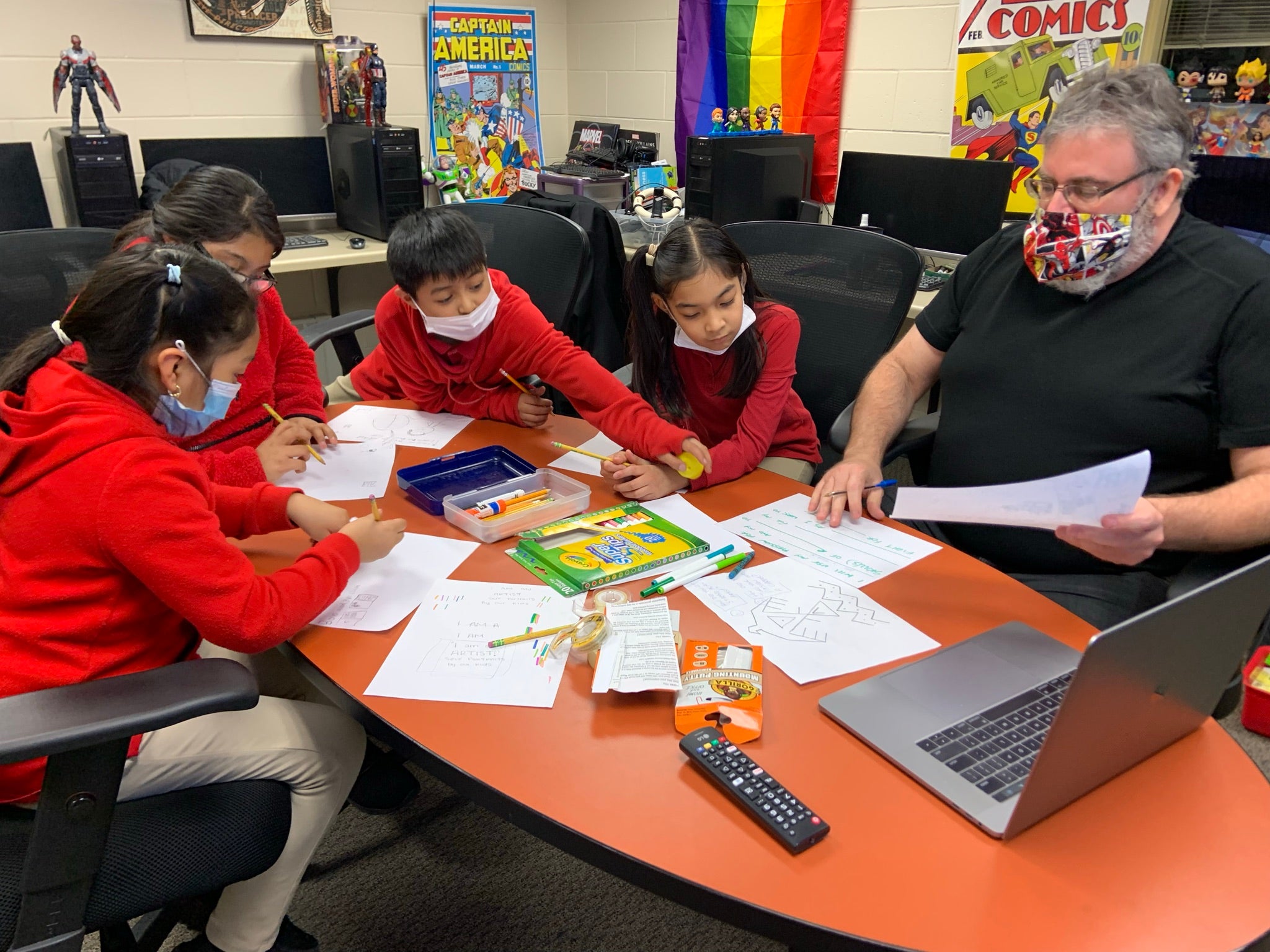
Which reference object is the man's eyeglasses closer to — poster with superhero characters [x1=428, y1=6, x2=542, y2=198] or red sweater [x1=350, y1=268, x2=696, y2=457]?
red sweater [x1=350, y1=268, x2=696, y2=457]

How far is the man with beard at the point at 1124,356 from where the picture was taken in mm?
1274

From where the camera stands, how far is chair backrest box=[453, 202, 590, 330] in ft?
7.13

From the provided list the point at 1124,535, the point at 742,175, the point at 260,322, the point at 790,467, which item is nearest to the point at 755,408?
the point at 790,467

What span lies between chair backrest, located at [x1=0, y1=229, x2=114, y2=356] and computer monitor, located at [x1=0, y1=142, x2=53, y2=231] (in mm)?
1259

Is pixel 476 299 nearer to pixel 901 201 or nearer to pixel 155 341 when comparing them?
pixel 155 341

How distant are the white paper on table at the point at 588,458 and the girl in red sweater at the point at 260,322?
445 mm

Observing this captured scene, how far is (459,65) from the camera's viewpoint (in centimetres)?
400

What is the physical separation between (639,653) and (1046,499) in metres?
0.49

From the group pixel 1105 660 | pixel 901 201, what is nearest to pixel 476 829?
pixel 1105 660

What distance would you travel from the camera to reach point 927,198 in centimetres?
291

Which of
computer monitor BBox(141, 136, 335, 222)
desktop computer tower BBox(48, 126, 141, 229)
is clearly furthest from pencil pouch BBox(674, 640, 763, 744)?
computer monitor BBox(141, 136, 335, 222)

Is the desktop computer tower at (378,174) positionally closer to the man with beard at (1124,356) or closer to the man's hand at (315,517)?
the man's hand at (315,517)

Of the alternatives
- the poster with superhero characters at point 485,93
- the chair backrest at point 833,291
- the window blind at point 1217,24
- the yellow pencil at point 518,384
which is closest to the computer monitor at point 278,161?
the poster with superhero characters at point 485,93

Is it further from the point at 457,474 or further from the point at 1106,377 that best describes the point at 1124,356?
the point at 457,474
